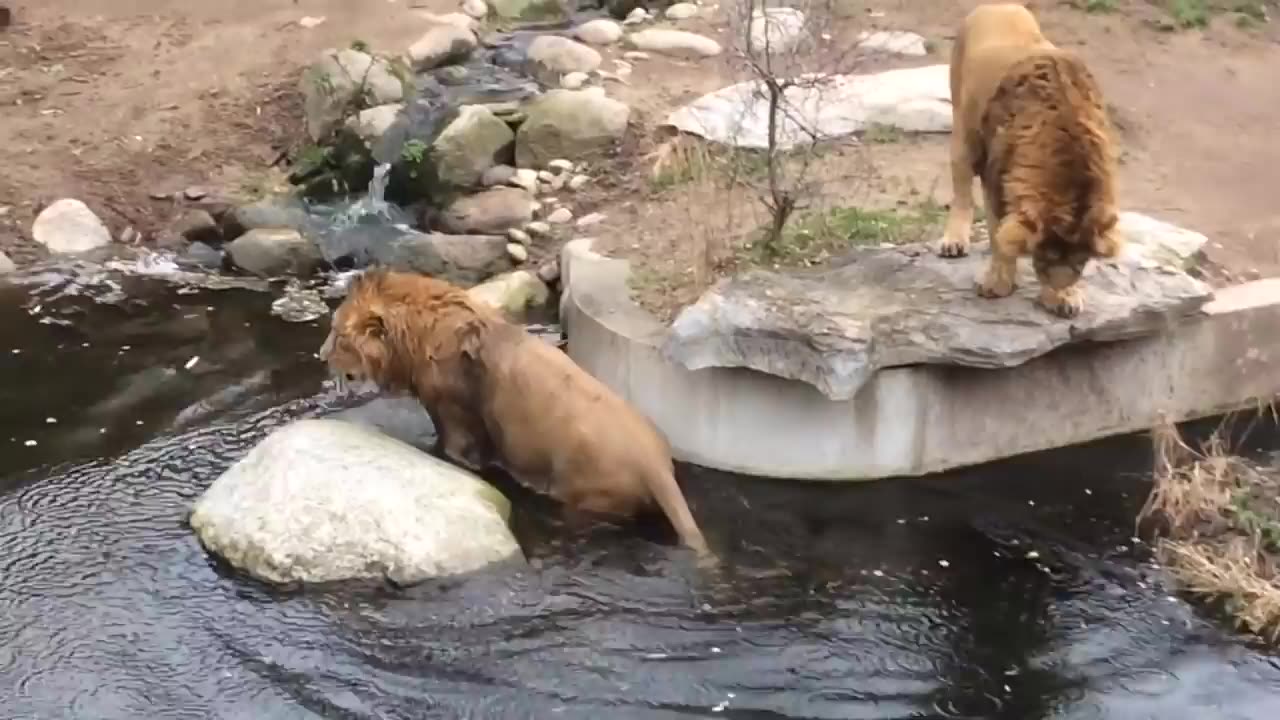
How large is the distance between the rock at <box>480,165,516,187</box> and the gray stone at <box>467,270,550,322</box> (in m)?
1.48

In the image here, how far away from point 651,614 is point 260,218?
562cm

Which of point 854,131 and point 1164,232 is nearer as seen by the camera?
point 1164,232

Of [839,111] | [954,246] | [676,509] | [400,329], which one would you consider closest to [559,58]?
[839,111]

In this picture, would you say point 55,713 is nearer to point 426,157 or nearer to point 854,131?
point 426,157

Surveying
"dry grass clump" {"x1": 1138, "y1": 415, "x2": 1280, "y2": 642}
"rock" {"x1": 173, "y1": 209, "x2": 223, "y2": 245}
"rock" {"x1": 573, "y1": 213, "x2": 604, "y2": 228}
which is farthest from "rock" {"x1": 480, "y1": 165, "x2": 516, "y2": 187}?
"dry grass clump" {"x1": 1138, "y1": 415, "x2": 1280, "y2": 642}

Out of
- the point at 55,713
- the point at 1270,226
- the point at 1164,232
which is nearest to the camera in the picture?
the point at 55,713

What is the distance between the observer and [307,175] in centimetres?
1138

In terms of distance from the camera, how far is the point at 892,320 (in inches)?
285

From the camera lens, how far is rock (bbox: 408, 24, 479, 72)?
1287cm

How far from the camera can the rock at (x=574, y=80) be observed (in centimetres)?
1212

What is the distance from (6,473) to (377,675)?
8.90 ft

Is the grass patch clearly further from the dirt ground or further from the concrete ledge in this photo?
the concrete ledge

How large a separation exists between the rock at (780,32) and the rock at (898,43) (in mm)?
3193

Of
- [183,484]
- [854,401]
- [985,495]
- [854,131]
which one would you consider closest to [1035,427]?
[985,495]
